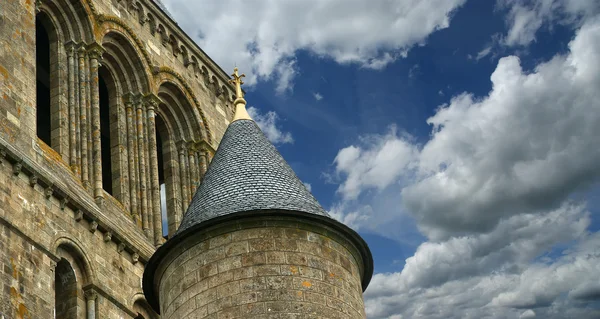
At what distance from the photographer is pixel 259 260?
18.4 metres

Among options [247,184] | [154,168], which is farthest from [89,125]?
[247,184]

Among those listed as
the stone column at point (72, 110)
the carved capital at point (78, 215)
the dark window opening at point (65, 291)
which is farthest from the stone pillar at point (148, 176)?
the dark window opening at point (65, 291)

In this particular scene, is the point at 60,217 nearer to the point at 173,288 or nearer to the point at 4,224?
the point at 4,224

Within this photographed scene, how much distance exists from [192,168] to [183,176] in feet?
1.28

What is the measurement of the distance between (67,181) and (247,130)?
525 centimetres

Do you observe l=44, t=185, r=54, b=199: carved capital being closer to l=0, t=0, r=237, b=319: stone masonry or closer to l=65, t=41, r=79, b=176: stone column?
l=0, t=0, r=237, b=319: stone masonry

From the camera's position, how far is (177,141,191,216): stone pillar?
1267 inches

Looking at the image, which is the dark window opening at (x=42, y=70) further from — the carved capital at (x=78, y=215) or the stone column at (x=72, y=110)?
the carved capital at (x=78, y=215)

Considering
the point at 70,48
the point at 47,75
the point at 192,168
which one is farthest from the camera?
the point at 192,168

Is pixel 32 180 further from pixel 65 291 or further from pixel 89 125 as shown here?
pixel 89 125

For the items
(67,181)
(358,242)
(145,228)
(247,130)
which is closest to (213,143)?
(145,228)

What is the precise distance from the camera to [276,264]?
18375 millimetres

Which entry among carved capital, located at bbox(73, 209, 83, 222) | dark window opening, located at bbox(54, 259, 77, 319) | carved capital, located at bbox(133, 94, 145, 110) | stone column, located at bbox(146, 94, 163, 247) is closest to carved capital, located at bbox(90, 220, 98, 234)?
carved capital, located at bbox(73, 209, 83, 222)

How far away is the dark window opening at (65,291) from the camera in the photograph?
2439 centimetres
